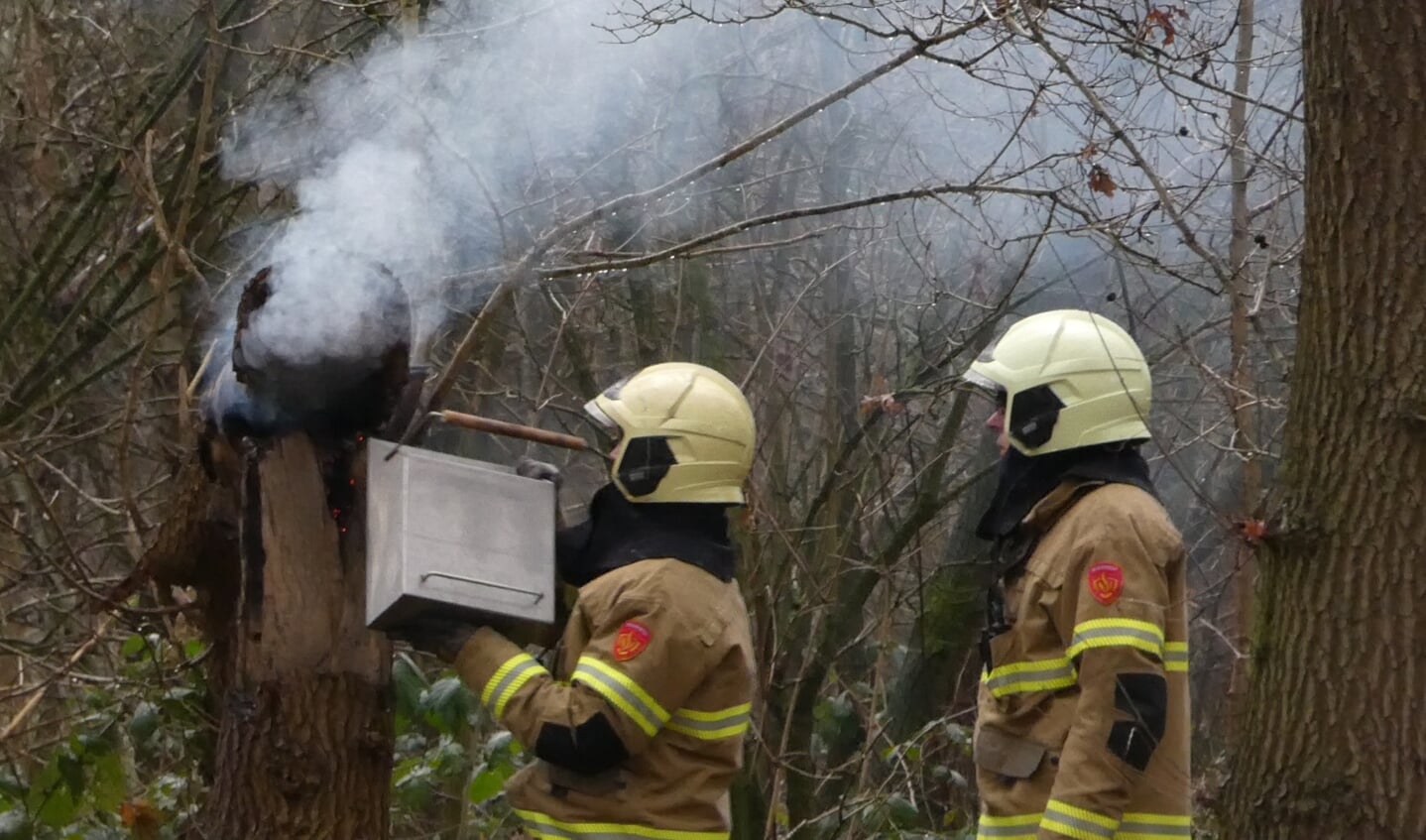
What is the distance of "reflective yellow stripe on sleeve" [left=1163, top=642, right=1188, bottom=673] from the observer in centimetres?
328

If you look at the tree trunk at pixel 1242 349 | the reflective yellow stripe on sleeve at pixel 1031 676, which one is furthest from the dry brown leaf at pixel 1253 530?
the tree trunk at pixel 1242 349

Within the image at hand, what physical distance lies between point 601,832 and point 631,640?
0.46 meters

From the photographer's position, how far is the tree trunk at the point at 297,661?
359 cm

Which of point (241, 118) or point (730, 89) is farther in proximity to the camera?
point (730, 89)

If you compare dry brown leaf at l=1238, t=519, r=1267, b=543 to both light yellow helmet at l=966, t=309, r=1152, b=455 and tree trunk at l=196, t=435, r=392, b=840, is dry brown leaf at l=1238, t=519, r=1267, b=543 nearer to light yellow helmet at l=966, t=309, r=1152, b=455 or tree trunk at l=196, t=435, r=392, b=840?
light yellow helmet at l=966, t=309, r=1152, b=455

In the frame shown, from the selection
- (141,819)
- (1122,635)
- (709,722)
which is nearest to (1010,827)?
(1122,635)

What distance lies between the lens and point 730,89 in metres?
8.01

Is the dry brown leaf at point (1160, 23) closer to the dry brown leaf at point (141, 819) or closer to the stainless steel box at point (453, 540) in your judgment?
the stainless steel box at point (453, 540)

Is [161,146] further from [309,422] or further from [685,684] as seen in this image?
[685,684]

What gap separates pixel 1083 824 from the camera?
3090 millimetres

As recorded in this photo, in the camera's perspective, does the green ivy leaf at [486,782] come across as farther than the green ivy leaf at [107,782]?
Yes

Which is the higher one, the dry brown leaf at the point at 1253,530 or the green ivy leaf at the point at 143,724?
the dry brown leaf at the point at 1253,530

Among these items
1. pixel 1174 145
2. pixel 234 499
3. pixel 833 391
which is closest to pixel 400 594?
pixel 234 499

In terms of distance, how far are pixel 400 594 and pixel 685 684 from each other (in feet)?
2.14
